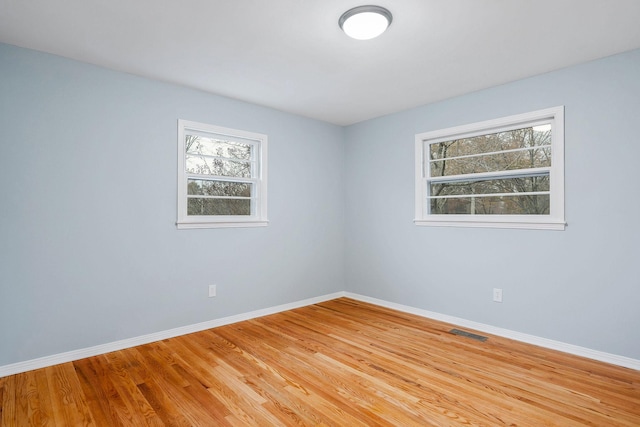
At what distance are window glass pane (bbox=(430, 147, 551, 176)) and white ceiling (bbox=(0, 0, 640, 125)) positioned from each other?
71 cm

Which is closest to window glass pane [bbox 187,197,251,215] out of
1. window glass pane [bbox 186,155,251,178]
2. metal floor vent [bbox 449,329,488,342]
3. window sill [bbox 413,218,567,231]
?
window glass pane [bbox 186,155,251,178]

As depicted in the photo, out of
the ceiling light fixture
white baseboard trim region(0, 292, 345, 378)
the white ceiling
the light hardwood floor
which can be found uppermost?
the white ceiling

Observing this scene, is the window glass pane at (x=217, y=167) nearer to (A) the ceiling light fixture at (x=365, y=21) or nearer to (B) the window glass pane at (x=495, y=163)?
(A) the ceiling light fixture at (x=365, y=21)

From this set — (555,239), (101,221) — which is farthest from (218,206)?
(555,239)

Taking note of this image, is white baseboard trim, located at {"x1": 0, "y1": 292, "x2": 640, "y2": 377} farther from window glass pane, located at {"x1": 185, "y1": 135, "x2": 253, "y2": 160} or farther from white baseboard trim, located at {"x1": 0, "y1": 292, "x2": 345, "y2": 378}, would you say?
window glass pane, located at {"x1": 185, "y1": 135, "x2": 253, "y2": 160}

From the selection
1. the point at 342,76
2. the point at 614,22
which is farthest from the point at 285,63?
the point at 614,22

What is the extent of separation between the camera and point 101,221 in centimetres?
297

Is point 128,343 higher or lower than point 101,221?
lower

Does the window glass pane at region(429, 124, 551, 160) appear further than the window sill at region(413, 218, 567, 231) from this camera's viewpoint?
Yes

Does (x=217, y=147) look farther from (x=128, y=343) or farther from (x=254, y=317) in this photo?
(x=128, y=343)

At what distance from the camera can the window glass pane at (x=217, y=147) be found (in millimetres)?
3646

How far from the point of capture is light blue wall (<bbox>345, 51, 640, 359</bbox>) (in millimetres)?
2738

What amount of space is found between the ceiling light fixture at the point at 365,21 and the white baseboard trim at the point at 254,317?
2914 mm

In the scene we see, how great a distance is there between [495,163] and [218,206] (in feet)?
9.59
